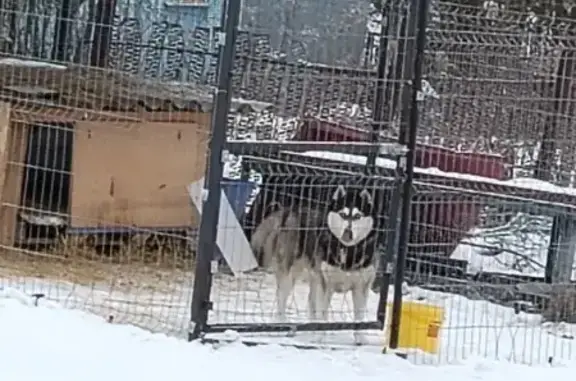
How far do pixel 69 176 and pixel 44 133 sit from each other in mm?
288

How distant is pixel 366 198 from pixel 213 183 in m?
0.97

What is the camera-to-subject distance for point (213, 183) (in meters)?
4.93

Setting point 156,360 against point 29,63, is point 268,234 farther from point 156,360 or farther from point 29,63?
point 29,63

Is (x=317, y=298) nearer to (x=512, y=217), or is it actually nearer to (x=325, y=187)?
(x=325, y=187)

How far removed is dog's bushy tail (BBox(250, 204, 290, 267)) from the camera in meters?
5.82

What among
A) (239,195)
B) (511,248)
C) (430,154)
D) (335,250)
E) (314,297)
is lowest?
(314,297)

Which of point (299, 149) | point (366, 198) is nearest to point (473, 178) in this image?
point (366, 198)

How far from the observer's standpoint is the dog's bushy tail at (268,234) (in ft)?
19.1

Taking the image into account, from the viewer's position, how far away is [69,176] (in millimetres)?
6797

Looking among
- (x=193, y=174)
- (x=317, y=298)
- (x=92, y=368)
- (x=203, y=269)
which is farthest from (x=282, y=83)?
(x=92, y=368)

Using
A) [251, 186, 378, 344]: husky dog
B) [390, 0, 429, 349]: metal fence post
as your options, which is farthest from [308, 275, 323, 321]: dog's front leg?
[390, 0, 429, 349]: metal fence post

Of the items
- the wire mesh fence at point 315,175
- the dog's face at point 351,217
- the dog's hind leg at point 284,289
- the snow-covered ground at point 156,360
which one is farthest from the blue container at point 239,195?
the snow-covered ground at point 156,360

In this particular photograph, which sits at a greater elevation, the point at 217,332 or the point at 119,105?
the point at 119,105

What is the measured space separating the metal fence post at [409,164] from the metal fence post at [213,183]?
0.86 meters
